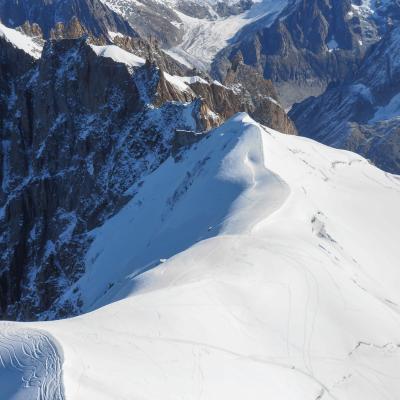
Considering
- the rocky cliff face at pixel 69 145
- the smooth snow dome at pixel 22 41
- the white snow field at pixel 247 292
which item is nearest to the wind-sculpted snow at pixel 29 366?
the white snow field at pixel 247 292

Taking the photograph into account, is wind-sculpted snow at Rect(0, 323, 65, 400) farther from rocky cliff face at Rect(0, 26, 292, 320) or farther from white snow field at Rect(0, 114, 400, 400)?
rocky cliff face at Rect(0, 26, 292, 320)

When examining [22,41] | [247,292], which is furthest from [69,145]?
[247,292]

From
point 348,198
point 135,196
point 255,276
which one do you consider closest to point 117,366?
point 255,276

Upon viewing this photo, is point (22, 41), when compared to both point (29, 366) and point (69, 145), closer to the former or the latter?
point (69, 145)

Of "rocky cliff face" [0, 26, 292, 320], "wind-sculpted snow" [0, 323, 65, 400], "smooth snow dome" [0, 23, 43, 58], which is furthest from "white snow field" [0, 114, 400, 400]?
"smooth snow dome" [0, 23, 43, 58]

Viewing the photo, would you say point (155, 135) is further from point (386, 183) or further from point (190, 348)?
point (190, 348)

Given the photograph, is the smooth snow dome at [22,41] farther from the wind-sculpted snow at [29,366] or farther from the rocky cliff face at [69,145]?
the wind-sculpted snow at [29,366]
